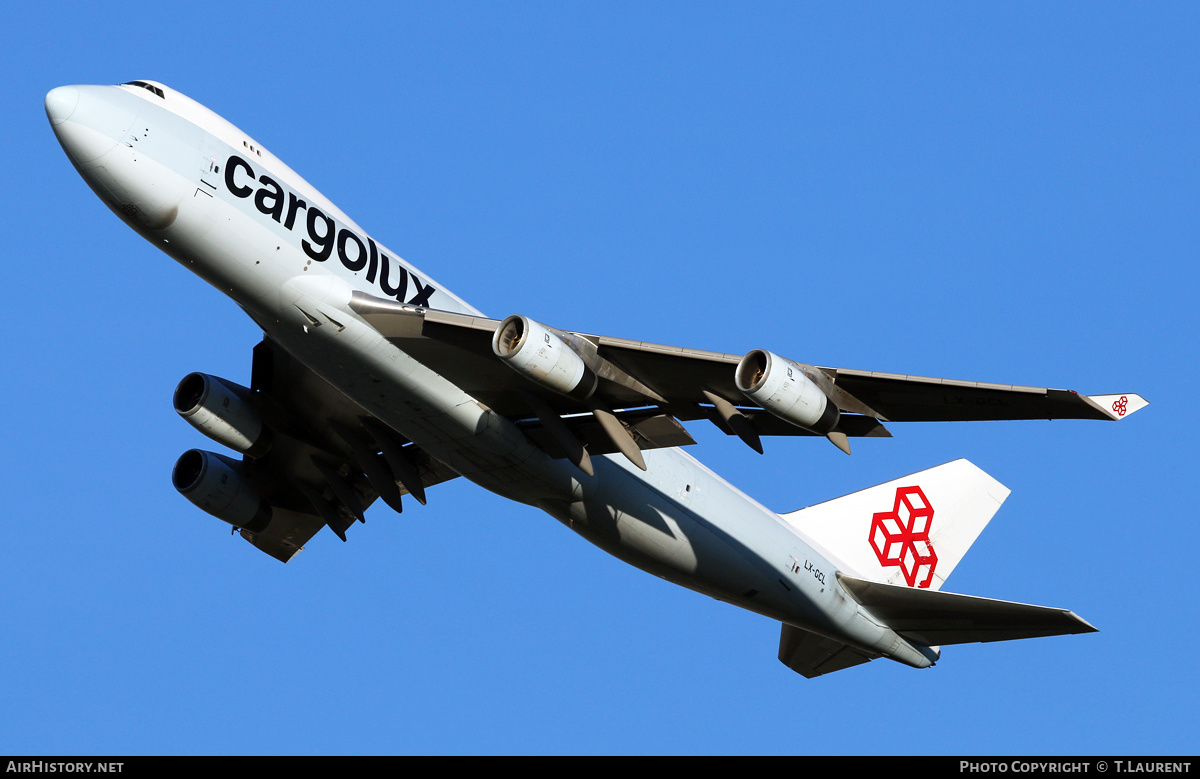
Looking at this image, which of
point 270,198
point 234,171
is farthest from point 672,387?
point 234,171

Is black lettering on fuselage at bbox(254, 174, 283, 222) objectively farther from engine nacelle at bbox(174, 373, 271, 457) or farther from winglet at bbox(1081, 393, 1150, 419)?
winglet at bbox(1081, 393, 1150, 419)

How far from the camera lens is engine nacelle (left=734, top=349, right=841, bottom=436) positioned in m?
22.2

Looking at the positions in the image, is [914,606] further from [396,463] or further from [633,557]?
[396,463]

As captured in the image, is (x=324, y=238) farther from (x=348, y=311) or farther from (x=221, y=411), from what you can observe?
(x=221, y=411)

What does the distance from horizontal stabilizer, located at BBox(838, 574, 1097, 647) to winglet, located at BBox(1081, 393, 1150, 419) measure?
6300 millimetres

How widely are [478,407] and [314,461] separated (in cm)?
753

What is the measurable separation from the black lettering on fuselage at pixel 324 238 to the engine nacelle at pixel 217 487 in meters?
8.90

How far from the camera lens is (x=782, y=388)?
22.3 m

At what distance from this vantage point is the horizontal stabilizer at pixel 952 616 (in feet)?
88.2

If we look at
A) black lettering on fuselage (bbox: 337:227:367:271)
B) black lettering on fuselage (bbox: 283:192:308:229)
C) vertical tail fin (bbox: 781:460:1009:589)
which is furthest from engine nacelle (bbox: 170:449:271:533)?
vertical tail fin (bbox: 781:460:1009:589)

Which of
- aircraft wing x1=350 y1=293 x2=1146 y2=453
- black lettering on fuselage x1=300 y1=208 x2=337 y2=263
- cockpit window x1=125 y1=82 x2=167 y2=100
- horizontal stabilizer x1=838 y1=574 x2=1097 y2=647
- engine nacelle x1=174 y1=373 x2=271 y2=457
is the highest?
cockpit window x1=125 y1=82 x2=167 y2=100

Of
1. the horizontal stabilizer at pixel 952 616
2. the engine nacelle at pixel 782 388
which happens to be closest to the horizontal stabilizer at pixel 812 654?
the horizontal stabilizer at pixel 952 616

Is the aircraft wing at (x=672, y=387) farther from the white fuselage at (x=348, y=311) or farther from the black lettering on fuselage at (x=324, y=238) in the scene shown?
the black lettering on fuselage at (x=324, y=238)

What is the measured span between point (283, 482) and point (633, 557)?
956 centimetres
